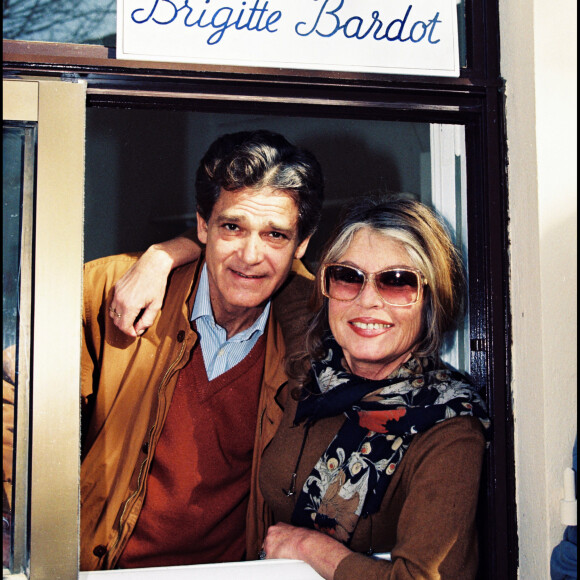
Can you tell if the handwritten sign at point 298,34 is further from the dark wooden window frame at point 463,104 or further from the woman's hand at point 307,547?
the woman's hand at point 307,547

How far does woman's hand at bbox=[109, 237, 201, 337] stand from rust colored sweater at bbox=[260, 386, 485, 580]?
80 centimetres

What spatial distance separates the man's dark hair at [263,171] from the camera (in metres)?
2.45

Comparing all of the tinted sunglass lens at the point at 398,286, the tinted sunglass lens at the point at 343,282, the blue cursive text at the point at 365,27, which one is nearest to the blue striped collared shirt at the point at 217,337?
the tinted sunglass lens at the point at 343,282

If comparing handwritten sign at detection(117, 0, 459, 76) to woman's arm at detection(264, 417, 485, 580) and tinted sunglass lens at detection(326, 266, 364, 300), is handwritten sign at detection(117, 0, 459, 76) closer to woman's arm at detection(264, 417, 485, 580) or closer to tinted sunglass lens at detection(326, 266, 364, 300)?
tinted sunglass lens at detection(326, 266, 364, 300)

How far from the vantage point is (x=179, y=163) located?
110 inches

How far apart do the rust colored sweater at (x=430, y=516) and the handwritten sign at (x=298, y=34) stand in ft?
3.93

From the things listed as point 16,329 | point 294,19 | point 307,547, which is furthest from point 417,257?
point 16,329

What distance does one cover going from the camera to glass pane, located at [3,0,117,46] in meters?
2.17

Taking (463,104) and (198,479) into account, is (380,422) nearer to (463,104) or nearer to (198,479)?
(198,479)

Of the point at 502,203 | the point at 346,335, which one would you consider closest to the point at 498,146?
the point at 502,203

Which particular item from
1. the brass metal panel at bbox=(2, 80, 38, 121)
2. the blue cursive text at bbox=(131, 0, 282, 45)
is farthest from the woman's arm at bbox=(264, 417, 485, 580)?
the brass metal panel at bbox=(2, 80, 38, 121)

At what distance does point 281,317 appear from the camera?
8.32ft

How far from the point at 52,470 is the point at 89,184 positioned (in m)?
1.20

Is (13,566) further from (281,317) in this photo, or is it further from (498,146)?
(498,146)
